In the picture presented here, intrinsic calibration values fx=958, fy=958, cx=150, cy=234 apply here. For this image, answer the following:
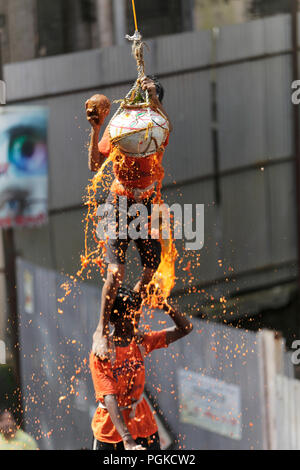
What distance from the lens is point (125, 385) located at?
2793 mm

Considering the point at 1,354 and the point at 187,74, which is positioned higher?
the point at 187,74

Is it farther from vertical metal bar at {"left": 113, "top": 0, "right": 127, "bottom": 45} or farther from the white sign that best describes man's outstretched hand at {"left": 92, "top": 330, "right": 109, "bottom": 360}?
vertical metal bar at {"left": 113, "top": 0, "right": 127, "bottom": 45}

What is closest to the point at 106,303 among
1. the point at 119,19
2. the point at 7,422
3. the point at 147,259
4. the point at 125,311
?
the point at 125,311

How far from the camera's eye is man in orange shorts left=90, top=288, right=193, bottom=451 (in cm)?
276

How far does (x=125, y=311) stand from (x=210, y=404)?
0.82 metres

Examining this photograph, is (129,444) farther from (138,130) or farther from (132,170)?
(138,130)

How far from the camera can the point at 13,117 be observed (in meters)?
3.52

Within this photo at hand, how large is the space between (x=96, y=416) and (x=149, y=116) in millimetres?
928
